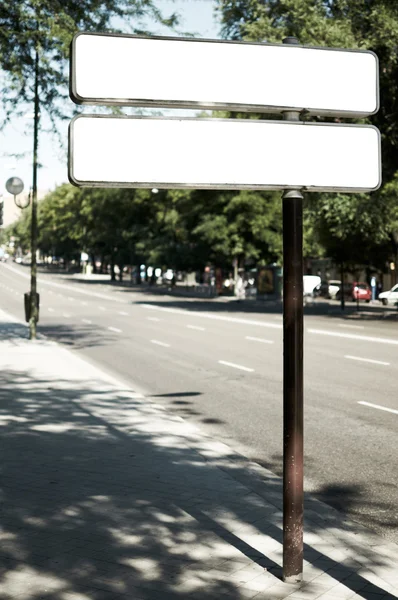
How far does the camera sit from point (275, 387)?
13883mm

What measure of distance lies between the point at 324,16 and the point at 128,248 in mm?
61756

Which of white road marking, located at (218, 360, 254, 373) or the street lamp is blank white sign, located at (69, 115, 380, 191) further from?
the street lamp

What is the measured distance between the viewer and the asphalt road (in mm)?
7781

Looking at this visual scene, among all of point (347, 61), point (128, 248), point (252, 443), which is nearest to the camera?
point (347, 61)

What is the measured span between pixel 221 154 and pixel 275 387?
32.7 feet

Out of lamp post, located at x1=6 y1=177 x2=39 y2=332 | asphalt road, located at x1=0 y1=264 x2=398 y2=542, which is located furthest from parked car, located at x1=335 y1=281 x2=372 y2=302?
lamp post, located at x1=6 y1=177 x2=39 y2=332

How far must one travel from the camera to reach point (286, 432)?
447 cm

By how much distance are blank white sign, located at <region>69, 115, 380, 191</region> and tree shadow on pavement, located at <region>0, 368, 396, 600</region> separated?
7.05ft

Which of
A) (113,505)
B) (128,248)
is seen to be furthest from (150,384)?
(128,248)

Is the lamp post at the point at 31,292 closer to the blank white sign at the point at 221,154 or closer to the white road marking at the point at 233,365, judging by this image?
the white road marking at the point at 233,365

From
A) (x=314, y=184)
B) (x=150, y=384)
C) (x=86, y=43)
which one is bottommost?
(x=150, y=384)

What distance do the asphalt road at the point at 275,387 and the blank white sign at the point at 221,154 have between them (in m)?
2.87

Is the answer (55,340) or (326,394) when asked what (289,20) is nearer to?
(55,340)

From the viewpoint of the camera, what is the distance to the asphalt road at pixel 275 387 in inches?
306
